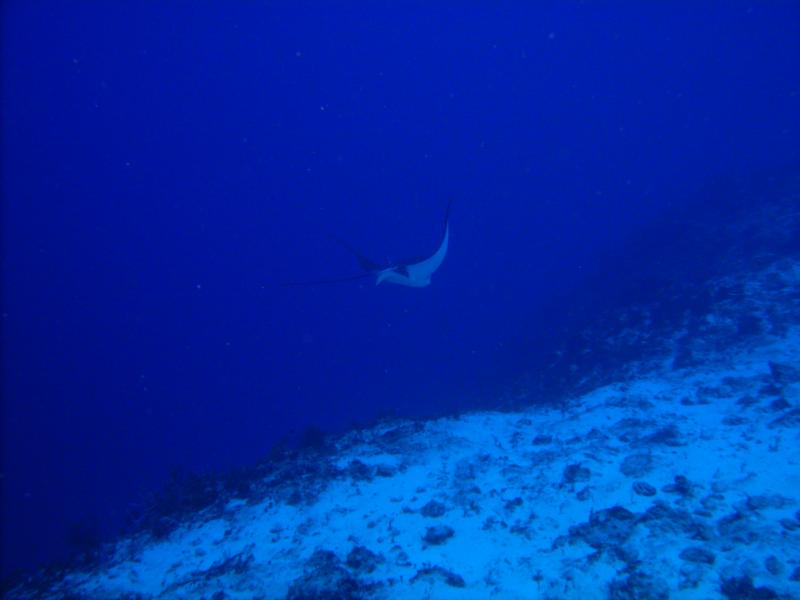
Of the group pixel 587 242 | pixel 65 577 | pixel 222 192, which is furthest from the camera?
pixel 222 192

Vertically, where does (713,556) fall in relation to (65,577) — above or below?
below

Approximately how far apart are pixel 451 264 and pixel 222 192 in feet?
193

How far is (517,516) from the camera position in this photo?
16.8ft

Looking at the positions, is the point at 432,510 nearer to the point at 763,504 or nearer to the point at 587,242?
the point at 763,504

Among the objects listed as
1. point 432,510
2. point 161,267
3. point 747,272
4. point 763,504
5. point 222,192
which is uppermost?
point 222,192

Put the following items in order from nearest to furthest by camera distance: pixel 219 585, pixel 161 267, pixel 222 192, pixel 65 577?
pixel 219 585, pixel 65 577, pixel 161 267, pixel 222 192

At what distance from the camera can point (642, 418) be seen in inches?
274

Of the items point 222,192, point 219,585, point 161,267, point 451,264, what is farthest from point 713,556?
point 222,192

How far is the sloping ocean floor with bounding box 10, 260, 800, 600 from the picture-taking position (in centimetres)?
410

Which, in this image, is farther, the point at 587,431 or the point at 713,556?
the point at 587,431

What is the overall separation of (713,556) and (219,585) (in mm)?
5062

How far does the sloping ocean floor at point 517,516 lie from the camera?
4.10 m

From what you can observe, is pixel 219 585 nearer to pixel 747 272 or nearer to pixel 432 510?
pixel 432 510

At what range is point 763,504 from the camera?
462 centimetres
